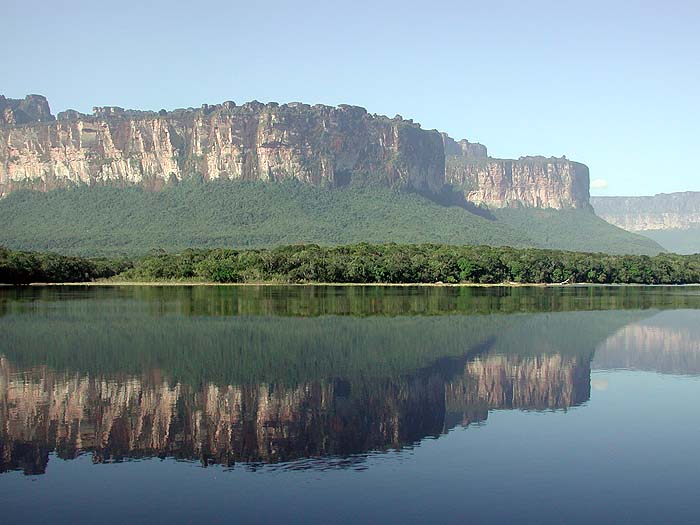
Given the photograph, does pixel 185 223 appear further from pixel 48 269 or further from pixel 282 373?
pixel 282 373

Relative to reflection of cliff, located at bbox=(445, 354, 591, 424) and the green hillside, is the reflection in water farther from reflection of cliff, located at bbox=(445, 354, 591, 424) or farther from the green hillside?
the green hillside

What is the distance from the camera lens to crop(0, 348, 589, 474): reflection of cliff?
20750 millimetres

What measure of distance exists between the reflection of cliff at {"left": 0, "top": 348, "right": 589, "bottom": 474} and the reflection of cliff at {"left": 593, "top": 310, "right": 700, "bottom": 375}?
4.83 m

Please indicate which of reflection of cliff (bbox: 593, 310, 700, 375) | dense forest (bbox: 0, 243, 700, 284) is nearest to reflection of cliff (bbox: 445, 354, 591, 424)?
reflection of cliff (bbox: 593, 310, 700, 375)

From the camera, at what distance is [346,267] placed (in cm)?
11138

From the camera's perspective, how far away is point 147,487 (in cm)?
1769

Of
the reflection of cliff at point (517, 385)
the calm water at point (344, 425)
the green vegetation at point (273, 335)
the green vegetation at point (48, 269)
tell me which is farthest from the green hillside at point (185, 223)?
the reflection of cliff at point (517, 385)

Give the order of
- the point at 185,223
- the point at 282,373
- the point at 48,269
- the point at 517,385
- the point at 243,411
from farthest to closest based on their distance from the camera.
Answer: the point at 185,223, the point at 48,269, the point at 282,373, the point at 517,385, the point at 243,411

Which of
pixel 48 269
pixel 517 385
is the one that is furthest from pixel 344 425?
pixel 48 269

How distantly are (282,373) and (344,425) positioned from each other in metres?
8.69

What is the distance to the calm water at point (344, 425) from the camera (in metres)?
16.9

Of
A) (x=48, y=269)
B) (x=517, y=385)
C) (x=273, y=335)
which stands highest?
(x=48, y=269)

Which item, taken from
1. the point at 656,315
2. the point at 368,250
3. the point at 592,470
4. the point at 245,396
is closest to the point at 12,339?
the point at 245,396

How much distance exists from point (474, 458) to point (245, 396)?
904cm
